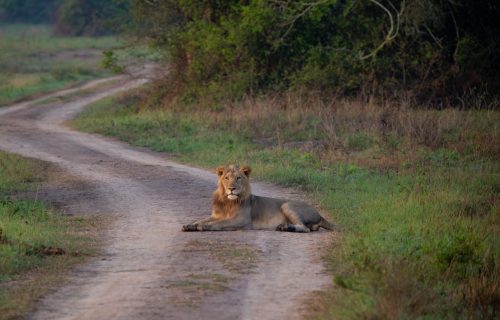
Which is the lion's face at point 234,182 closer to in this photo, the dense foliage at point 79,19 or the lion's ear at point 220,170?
the lion's ear at point 220,170

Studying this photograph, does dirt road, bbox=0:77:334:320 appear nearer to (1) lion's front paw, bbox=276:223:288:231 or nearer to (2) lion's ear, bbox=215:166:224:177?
(1) lion's front paw, bbox=276:223:288:231

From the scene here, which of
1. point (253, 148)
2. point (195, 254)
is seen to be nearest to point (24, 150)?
point (253, 148)

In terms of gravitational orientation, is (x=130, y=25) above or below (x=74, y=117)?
above

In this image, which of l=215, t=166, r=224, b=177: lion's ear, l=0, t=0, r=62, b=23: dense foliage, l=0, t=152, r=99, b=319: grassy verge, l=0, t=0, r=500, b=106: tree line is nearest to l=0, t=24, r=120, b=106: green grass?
l=0, t=0, r=62, b=23: dense foliage

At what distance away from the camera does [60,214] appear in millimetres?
12828

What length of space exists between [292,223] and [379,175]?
4.73m

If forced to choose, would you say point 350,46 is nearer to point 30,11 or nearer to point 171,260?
point 171,260

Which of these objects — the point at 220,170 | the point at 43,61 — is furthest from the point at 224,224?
the point at 43,61

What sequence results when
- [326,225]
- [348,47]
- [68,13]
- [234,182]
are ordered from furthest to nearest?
1. [68,13]
2. [348,47]
3. [326,225]
4. [234,182]

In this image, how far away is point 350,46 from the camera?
2692 centimetres

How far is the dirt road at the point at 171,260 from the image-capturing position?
25.1ft

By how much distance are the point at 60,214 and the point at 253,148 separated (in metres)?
7.54

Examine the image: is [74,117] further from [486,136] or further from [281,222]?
[281,222]

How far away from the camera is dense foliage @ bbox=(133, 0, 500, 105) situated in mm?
26047
